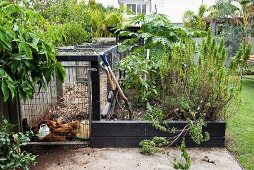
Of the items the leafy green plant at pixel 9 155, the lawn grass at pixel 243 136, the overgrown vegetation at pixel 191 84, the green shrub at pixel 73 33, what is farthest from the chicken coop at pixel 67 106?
the green shrub at pixel 73 33

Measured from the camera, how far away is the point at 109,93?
4.11 metres

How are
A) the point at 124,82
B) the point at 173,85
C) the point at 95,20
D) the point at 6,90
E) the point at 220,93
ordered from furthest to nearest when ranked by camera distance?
the point at 95,20
the point at 124,82
the point at 173,85
the point at 220,93
the point at 6,90

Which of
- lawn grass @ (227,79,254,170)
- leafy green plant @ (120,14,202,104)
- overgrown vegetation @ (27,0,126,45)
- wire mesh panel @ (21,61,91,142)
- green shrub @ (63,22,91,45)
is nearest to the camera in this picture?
lawn grass @ (227,79,254,170)

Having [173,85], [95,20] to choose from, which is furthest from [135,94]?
[95,20]

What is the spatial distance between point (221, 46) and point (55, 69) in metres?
1.76

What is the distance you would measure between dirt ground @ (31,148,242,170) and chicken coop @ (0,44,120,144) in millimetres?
191

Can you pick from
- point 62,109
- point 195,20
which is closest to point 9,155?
point 62,109

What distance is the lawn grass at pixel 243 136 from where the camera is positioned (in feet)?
9.13

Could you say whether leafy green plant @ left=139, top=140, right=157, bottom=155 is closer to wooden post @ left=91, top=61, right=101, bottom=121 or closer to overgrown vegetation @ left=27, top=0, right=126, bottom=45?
wooden post @ left=91, top=61, right=101, bottom=121

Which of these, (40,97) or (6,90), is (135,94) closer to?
(40,97)

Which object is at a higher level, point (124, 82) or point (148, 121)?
point (124, 82)

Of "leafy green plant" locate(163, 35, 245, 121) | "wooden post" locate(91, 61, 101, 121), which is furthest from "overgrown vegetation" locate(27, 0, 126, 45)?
"leafy green plant" locate(163, 35, 245, 121)

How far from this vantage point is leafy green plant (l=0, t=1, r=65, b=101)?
216cm

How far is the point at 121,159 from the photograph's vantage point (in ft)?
9.03
